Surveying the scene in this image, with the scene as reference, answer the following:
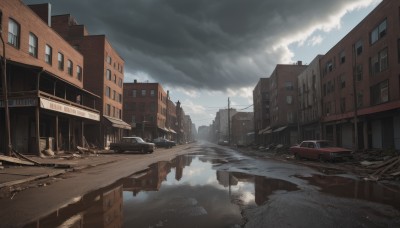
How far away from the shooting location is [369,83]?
29750 millimetres

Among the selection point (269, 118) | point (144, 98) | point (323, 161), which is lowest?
point (323, 161)

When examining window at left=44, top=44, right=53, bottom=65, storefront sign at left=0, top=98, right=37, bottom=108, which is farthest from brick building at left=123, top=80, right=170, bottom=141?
storefront sign at left=0, top=98, right=37, bottom=108

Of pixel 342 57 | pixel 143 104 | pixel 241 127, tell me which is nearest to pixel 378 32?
pixel 342 57

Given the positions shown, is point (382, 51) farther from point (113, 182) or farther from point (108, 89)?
point (108, 89)

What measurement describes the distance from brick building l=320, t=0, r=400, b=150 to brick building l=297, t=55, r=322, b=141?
411cm

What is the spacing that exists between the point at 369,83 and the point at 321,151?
38.2ft

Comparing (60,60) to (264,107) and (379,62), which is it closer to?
(379,62)

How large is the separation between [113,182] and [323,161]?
15.1 m

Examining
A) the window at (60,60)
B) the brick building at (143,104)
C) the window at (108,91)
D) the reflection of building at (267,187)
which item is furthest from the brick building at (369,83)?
the brick building at (143,104)

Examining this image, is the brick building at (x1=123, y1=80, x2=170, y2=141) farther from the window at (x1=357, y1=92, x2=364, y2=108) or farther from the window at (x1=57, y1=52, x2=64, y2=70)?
the window at (x1=357, y1=92, x2=364, y2=108)

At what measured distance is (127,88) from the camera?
78062mm

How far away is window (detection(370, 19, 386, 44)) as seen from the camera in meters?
27.5

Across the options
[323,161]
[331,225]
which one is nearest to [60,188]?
[331,225]

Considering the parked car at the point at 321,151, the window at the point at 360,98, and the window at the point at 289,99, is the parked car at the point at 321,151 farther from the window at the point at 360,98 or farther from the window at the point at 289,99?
the window at the point at 289,99
